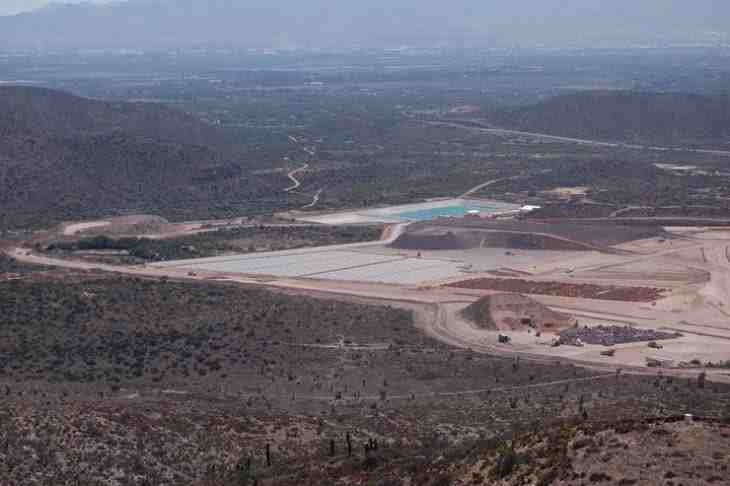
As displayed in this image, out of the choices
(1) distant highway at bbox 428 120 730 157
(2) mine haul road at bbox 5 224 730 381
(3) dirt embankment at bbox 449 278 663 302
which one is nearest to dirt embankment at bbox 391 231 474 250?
(2) mine haul road at bbox 5 224 730 381

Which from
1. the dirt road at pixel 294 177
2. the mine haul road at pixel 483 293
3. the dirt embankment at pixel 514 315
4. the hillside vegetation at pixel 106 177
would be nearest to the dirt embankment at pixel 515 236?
the mine haul road at pixel 483 293

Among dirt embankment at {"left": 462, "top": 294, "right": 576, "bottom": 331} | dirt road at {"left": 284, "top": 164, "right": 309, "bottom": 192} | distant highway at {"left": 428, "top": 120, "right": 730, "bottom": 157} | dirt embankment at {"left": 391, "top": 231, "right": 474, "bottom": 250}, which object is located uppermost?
dirt embankment at {"left": 462, "top": 294, "right": 576, "bottom": 331}

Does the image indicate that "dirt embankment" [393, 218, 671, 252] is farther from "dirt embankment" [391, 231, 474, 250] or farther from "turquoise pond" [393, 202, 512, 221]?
"turquoise pond" [393, 202, 512, 221]

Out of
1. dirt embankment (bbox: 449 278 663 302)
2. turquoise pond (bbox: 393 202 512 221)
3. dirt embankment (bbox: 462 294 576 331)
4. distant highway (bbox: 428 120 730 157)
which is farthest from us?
distant highway (bbox: 428 120 730 157)

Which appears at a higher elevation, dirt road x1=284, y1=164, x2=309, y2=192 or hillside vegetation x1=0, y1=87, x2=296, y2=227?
hillside vegetation x1=0, y1=87, x2=296, y2=227

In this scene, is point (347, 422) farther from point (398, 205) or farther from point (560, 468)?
point (398, 205)

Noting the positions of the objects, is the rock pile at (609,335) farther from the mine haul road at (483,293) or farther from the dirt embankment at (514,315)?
the mine haul road at (483,293)

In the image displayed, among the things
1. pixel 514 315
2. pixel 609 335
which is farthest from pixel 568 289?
pixel 609 335
